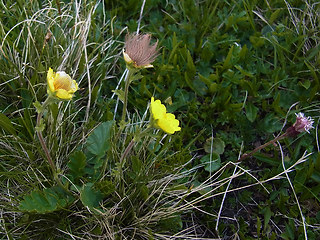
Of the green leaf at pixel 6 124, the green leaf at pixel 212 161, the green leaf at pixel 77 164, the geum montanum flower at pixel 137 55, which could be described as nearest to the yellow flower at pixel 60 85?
the geum montanum flower at pixel 137 55

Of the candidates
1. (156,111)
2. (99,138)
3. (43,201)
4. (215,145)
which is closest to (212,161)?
(215,145)

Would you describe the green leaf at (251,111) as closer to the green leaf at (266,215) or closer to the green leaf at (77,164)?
the green leaf at (266,215)

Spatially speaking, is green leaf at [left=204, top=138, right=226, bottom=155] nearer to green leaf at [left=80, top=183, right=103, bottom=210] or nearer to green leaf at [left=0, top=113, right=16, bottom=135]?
green leaf at [left=80, top=183, right=103, bottom=210]

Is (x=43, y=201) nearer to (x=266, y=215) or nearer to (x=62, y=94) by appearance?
(x=62, y=94)

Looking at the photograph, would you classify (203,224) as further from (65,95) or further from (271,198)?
(65,95)

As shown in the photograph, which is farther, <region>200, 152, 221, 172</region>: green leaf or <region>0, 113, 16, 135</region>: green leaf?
<region>200, 152, 221, 172</region>: green leaf

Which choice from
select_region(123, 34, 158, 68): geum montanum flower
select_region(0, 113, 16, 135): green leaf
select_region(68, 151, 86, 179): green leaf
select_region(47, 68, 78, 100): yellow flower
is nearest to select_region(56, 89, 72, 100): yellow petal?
select_region(47, 68, 78, 100): yellow flower
